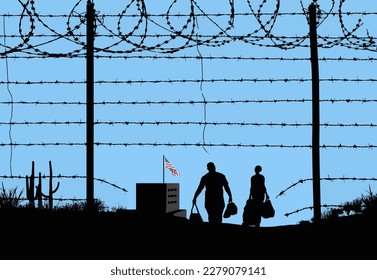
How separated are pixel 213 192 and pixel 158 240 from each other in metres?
2.73

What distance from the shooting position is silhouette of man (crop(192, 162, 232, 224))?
34.9 ft

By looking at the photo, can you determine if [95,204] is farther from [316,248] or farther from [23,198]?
[316,248]

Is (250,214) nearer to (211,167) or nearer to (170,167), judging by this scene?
(211,167)

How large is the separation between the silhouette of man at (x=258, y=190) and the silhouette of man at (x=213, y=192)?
0.37m

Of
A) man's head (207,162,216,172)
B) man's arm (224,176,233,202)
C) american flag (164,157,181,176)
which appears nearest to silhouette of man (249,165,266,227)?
man's arm (224,176,233,202)

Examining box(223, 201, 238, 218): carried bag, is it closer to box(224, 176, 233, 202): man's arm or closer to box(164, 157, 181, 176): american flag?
box(224, 176, 233, 202): man's arm

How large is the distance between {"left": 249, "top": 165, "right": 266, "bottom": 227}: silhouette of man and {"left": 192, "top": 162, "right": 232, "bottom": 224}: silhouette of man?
37cm

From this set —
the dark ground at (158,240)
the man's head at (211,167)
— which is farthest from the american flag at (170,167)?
the dark ground at (158,240)

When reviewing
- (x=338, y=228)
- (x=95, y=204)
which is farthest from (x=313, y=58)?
(x=95, y=204)

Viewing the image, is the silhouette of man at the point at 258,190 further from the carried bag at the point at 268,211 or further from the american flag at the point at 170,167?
the american flag at the point at 170,167

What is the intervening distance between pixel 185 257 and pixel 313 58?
12.1 ft

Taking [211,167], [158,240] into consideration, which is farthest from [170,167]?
[158,240]

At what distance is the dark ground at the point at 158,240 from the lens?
770 cm
